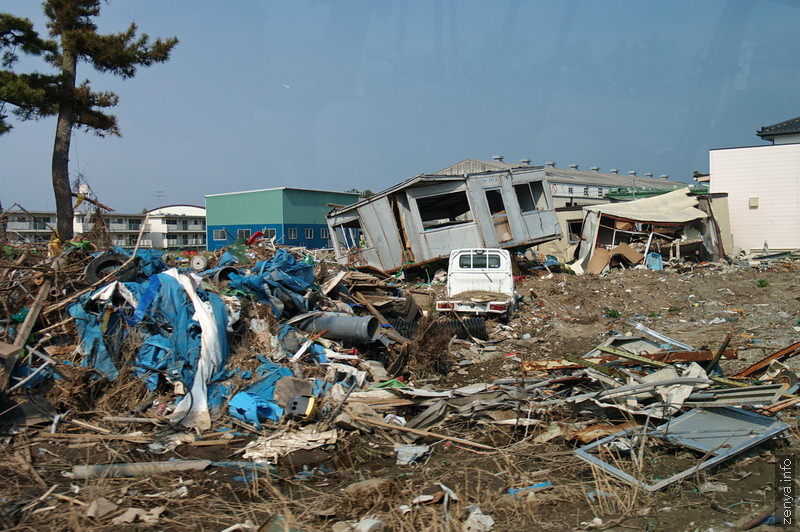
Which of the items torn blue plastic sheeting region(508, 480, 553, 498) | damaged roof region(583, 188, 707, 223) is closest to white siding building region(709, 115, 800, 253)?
damaged roof region(583, 188, 707, 223)

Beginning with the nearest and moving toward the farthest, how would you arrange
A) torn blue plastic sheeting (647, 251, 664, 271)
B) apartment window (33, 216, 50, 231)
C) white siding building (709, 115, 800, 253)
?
apartment window (33, 216, 50, 231) < torn blue plastic sheeting (647, 251, 664, 271) < white siding building (709, 115, 800, 253)

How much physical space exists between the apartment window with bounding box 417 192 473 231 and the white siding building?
592 inches

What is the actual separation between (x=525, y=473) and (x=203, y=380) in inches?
150

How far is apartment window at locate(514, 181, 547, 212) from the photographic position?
63.7ft

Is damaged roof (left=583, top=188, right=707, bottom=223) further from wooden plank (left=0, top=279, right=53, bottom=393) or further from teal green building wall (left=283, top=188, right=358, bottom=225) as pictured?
teal green building wall (left=283, top=188, right=358, bottom=225)

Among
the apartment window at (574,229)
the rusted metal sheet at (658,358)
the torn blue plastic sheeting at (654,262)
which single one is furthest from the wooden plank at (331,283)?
the apartment window at (574,229)

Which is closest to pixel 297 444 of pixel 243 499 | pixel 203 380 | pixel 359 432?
pixel 359 432

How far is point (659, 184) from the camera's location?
5494 centimetres

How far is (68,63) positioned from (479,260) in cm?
1245

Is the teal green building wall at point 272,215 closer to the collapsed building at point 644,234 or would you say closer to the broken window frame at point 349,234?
the broken window frame at point 349,234

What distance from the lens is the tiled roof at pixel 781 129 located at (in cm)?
3342

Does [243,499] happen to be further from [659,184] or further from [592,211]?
[659,184]

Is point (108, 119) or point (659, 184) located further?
point (659, 184)

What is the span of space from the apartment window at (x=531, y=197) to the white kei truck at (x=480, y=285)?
6.84m
